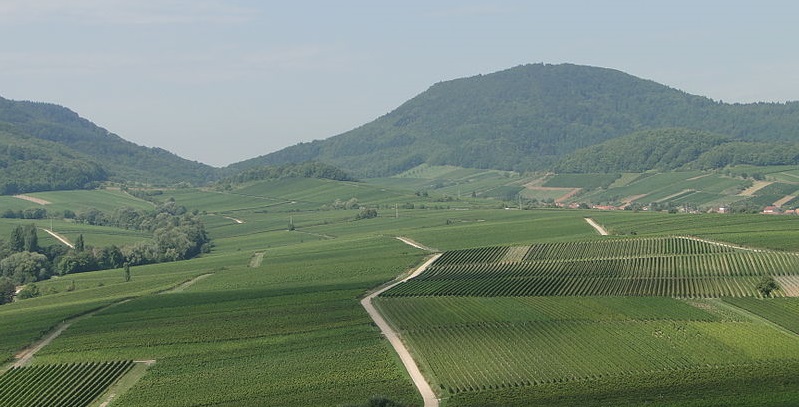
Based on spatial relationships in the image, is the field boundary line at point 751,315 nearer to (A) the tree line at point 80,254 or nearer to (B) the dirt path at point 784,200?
(A) the tree line at point 80,254

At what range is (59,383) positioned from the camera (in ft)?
199

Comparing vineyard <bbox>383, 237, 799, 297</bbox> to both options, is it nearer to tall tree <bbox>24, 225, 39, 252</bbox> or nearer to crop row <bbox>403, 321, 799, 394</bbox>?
crop row <bbox>403, 321, 799, 394</bbox>

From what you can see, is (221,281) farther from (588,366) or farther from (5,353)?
(588,366)

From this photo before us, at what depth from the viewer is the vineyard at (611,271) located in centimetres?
8312

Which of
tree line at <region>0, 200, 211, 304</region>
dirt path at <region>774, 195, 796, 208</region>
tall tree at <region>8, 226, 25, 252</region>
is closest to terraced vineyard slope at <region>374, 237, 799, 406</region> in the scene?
tree line at <region>0, 200, 211, 304</region>

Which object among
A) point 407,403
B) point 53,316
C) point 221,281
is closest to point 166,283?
point 221,281

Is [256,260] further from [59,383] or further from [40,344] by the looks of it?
[59,383]

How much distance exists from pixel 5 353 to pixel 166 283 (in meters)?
35.3

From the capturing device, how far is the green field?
5622cm

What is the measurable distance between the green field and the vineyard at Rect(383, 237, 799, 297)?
0.35 metres

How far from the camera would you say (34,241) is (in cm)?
13050

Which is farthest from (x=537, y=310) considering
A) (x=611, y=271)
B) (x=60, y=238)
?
(x=60, y=238)

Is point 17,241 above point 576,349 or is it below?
above

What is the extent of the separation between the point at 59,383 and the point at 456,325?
27.1 m
